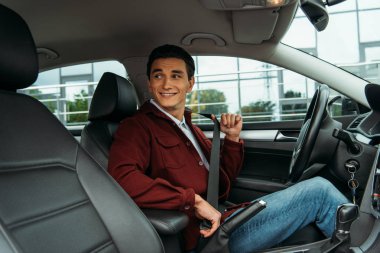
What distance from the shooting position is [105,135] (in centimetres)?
183

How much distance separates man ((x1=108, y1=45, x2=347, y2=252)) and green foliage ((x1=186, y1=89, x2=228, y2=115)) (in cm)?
299

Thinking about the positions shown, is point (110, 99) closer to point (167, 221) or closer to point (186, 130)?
point (186, 130)

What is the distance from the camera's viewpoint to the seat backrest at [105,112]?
1.79 m

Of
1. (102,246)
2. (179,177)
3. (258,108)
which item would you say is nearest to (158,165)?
(179,177)

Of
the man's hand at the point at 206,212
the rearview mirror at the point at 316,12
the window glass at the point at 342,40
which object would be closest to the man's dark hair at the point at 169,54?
the rearview mirror at the point at 316,12

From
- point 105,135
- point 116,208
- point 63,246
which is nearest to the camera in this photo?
point 63,246

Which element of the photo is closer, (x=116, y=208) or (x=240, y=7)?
(x=116, y=208)

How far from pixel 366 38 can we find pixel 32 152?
570cm

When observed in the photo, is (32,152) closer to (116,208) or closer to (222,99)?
(116,208)

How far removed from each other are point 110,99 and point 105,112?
0.07 metres

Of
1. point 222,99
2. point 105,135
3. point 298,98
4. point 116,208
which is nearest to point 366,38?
point 298,98

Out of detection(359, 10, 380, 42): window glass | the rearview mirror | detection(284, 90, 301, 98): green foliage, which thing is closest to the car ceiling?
the rearview mirror

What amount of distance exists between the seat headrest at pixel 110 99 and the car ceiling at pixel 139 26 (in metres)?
0.30

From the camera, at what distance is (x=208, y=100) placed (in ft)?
17.1
